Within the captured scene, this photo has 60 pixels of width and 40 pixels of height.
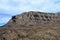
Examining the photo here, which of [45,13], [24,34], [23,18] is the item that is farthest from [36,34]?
[45,13]

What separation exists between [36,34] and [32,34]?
1.18m

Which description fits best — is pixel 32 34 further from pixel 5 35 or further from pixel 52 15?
pixel 52 15

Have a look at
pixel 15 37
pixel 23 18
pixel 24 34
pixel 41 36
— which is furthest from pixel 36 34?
pixel 23 18

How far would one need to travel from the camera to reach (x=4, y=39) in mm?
36312

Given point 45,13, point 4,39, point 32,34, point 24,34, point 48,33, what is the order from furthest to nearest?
point 45,13 < point 48,33 < point 32,34 < point 24,34 < point 4,39

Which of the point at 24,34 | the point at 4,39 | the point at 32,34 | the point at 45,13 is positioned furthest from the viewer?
the point at 45,13

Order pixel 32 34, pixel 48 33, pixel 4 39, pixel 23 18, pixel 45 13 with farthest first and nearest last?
pixel 45 13
pixel 23 18
pixel 48 33
pixel 32 34
pixel 4 39

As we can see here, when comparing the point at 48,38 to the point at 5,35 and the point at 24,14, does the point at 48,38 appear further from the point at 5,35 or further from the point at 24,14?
the point at 24,14

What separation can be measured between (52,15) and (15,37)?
307 feet

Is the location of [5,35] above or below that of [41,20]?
above

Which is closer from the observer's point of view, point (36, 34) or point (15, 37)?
point (15, 37)

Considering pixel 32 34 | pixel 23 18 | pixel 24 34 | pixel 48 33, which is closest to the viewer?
pixel 24 34

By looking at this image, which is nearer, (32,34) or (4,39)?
(4,39)

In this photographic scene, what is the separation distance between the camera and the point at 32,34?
43156 millimetres
